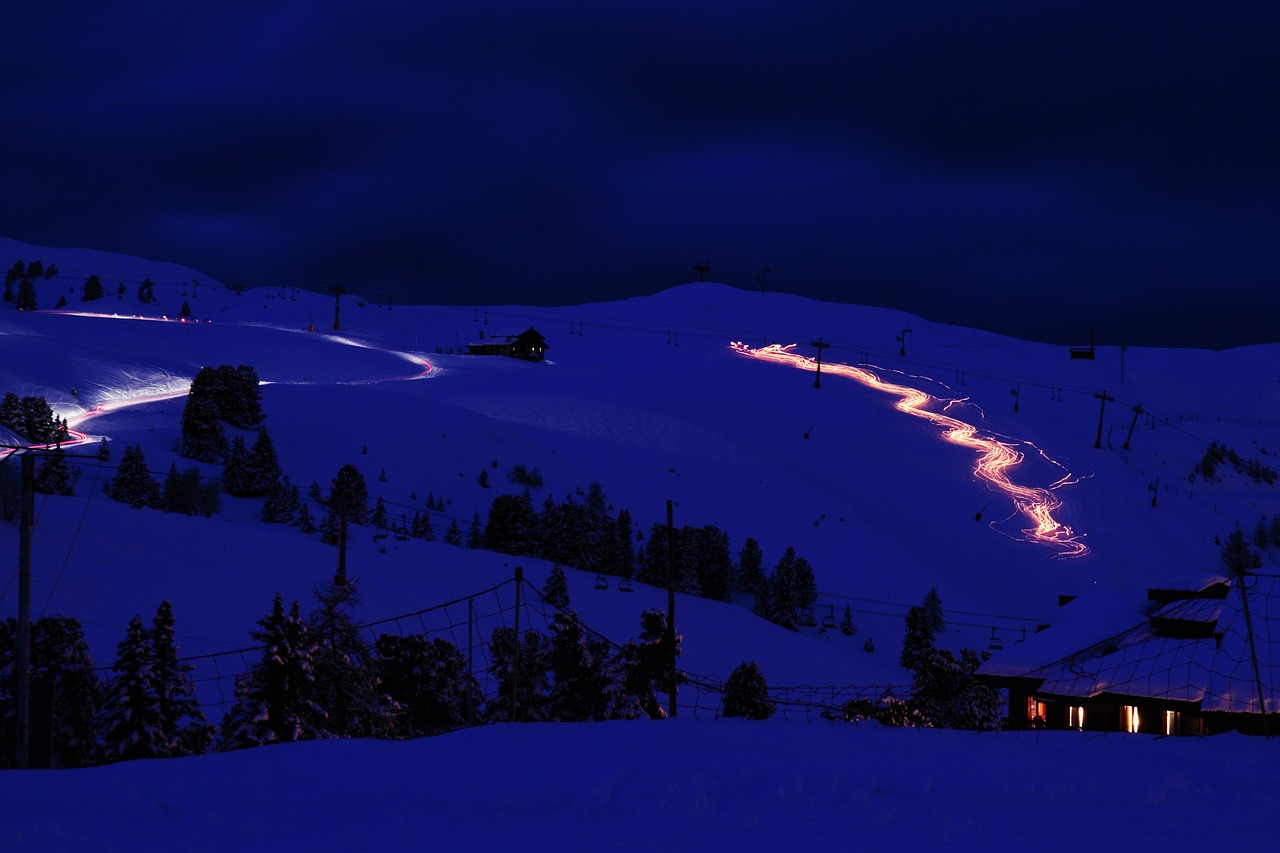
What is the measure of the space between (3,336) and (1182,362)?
108500 mm

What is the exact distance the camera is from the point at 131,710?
48.1 feet

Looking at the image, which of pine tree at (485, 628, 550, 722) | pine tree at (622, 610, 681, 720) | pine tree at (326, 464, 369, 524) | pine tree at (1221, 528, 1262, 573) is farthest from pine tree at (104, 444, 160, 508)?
pine tree at (1221, 528, 1262, 573)

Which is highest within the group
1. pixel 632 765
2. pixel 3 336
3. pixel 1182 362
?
pixel 1182 362

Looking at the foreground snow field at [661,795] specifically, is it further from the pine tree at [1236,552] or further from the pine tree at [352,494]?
the pine tree at [1236,552]

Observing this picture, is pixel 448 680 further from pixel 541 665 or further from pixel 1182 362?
pixel 1182 362

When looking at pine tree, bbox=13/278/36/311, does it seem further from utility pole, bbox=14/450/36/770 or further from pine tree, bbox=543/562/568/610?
utility pole, bbox=14/450/36/770

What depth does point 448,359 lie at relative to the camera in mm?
76125

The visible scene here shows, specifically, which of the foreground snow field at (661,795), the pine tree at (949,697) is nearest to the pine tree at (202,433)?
the pine tree at (949,697)

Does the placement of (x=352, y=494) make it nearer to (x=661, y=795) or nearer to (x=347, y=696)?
(x=347, y=696)

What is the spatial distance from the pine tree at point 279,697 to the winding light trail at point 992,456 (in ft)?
127

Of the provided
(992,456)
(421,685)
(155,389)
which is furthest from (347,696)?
(992,456)

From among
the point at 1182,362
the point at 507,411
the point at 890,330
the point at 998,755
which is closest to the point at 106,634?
the point at 998,755

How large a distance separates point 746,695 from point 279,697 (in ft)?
32.4

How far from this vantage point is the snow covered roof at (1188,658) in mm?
13469
